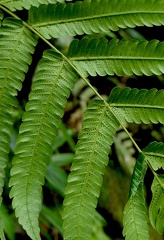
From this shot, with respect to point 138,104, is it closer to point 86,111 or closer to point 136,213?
point 86,111

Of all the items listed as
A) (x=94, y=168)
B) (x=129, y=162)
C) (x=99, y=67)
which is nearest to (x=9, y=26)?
(x=99, y=67)

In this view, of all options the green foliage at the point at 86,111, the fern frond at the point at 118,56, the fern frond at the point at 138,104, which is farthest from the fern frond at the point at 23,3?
the fern frond at the point at 138,104

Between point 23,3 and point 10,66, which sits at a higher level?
point 23,3

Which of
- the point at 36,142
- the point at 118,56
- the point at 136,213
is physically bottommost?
the point at 136,213

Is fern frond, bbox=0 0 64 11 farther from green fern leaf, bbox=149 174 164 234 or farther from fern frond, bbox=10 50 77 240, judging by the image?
green fern leaf, bbox=149 174 164 234

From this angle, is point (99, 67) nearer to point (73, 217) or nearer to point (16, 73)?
point (16, 73)

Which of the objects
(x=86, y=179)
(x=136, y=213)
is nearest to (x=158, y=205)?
(x=136, y=213)

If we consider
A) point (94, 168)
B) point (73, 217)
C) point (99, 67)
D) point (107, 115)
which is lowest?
point (73, 217)
